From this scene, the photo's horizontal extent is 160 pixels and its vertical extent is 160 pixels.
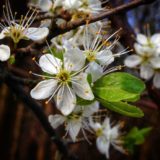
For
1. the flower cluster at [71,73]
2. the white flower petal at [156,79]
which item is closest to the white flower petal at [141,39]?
the white flower petal at [156,79]

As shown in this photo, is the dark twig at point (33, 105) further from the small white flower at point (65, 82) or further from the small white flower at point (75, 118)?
the small white flower at point (65, 82)

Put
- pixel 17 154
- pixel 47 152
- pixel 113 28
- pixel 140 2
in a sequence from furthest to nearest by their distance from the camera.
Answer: pixel 17 154 < pixel 47 152 < pixel 113 28 < pixel 140 2

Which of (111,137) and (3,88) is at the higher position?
(111,137)

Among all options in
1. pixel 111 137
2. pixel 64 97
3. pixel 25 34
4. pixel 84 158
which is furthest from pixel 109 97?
pixel 84 158

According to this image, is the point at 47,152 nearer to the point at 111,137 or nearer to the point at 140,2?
the point at 111,137

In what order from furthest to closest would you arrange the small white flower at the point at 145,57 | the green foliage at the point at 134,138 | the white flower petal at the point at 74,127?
1. the green foliage at the point at 134,138
2. the small white flower at the point at 145,57
3. the white flower petal at the point at 74,127

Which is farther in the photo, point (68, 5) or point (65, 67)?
point (68, 5)
